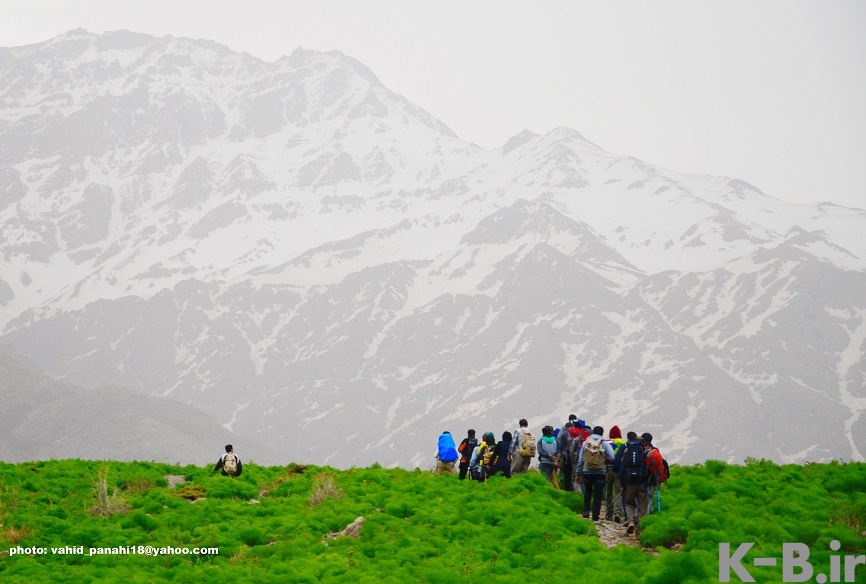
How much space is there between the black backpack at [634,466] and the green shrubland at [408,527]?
1.05 meters

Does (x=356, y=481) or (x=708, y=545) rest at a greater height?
(x=356, y=481)

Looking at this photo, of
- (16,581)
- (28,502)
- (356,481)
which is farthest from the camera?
(356,481)

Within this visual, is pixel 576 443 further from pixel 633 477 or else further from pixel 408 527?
pixel 408 527

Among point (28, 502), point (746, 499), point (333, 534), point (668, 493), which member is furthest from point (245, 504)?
point (746, 499)

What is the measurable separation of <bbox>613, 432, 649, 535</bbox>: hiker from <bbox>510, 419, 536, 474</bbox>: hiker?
5478 mm

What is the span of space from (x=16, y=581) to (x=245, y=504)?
821cm

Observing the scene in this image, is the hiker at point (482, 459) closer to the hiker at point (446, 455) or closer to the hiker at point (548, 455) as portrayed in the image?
the hiker at point (446, 455)

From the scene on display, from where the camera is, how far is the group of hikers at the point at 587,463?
960 inches

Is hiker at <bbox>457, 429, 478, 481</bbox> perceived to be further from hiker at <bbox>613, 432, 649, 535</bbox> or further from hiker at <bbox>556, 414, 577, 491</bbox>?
hiker at <bbox>613, 432, 649, 535</bbox>

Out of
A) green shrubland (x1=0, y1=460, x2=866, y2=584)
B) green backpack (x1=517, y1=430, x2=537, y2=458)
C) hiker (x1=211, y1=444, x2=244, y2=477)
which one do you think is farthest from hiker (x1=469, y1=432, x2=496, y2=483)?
hiker (x1=211, y1=444, x2=244, y2=477)

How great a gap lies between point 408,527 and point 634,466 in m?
6.26

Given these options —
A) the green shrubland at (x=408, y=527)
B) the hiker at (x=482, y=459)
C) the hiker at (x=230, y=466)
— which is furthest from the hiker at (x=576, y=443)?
the hiker at (x=230, y=466)

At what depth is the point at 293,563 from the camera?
21.3 m

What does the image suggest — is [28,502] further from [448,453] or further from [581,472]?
[581,472]
